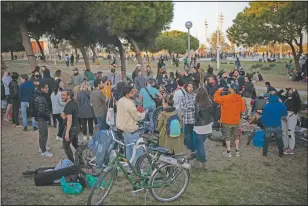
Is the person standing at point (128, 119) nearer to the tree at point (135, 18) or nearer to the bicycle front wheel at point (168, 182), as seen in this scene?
the bicycle front wheel at point (168, 182)

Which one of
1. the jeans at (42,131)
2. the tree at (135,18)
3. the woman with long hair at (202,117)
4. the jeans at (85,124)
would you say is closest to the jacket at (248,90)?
the woman with long hair at (202,117)

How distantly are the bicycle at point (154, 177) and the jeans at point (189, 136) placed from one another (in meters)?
2.17

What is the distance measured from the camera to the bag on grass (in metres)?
6.95

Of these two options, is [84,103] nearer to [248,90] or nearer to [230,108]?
[230,108]

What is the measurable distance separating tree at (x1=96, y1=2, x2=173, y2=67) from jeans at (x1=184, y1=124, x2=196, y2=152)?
15.3 metres

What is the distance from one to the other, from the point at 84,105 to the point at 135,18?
15.6 metres

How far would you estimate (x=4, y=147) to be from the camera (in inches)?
372

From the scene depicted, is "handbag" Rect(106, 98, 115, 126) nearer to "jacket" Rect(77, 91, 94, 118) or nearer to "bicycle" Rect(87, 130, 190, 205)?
"jacket" Rect(77, 91, 94, 118)

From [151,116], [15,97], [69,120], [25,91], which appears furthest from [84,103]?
[15,97]

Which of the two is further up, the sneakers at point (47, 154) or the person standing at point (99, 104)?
the person standing at point (99, 104)

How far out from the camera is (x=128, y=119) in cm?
661

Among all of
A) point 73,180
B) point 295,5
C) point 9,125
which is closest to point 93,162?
point 73,180

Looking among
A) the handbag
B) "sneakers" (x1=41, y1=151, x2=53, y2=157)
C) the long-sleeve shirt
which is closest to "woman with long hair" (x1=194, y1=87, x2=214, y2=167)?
the long-sleeve shirt

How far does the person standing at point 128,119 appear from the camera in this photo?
6551mm
